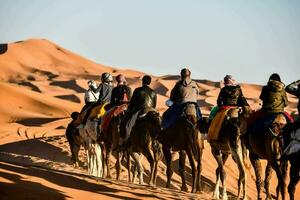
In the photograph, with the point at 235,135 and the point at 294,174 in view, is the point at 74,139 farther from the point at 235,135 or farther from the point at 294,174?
the point at 294,174

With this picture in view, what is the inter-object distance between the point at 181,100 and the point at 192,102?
412 millimetres

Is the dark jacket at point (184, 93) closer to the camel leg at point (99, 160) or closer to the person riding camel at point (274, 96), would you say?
the person riding camel at point (274, 96)

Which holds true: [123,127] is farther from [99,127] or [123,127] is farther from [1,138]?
[1,138]

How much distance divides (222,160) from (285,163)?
10.3 feet

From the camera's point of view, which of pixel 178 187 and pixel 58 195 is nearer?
pixel 58 195

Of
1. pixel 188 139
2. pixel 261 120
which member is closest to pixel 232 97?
pixel 188 139

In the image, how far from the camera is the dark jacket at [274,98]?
14680 mm

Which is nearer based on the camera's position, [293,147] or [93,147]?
[293,147]

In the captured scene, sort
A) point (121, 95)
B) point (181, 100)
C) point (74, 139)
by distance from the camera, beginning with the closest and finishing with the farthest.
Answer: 1. point (181, 100)
2. point (121, 95)
3. point (74, 139)

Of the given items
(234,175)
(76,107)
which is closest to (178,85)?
(234,175)

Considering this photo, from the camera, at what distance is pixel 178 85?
16953 millimetres

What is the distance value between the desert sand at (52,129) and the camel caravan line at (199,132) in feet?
3.07

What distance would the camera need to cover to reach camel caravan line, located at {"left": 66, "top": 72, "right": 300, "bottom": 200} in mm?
14156

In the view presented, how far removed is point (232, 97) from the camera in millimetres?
16094
